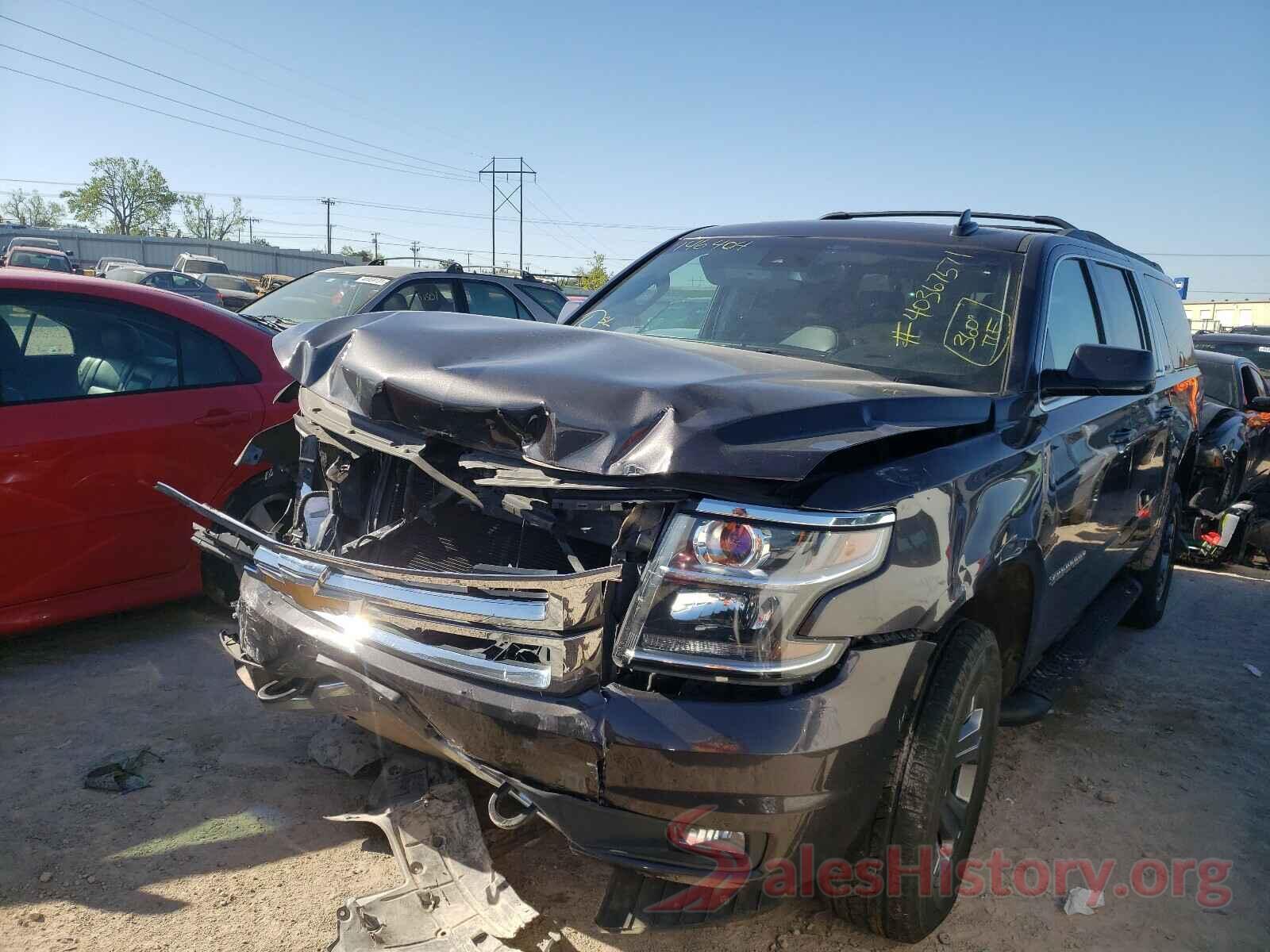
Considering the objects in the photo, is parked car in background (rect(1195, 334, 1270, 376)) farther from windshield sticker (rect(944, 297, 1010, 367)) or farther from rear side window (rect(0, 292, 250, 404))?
rear side window (rect(0, 292, 250, 404))

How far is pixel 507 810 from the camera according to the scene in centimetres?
223

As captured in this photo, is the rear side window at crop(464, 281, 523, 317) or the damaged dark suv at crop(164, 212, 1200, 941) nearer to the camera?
the damaged dark suv at crop(164, 212, 1200, 941)

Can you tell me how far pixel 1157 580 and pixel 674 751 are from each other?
453cm

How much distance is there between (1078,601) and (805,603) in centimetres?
226

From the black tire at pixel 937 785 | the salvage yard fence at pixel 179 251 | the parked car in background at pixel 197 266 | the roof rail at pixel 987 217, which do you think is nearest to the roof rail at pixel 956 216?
the roof rail at pixel 987 217

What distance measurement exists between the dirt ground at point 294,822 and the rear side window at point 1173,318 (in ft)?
6.03

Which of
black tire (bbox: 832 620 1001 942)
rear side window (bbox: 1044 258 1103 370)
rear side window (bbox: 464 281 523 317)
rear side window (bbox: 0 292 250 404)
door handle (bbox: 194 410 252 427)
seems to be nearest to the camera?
black tire (bbox: 832 620 1001 942)

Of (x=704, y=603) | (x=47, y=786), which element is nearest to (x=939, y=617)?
(x=704, y=603)

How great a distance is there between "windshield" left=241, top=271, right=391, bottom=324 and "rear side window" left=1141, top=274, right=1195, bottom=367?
608 cm

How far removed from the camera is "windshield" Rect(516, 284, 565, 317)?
9727 millimetres

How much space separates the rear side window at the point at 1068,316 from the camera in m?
3.19

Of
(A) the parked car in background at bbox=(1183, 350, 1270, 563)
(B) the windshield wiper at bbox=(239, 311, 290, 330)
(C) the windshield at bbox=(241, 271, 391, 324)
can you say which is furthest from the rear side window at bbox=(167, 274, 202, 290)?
(A) the parked car in background at bbox=(1183, 350, 1270, 563)

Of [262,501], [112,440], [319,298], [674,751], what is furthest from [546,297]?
[674,751]

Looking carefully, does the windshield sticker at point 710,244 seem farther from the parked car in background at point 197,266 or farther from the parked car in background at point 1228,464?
the parked car in background at point 197,266
